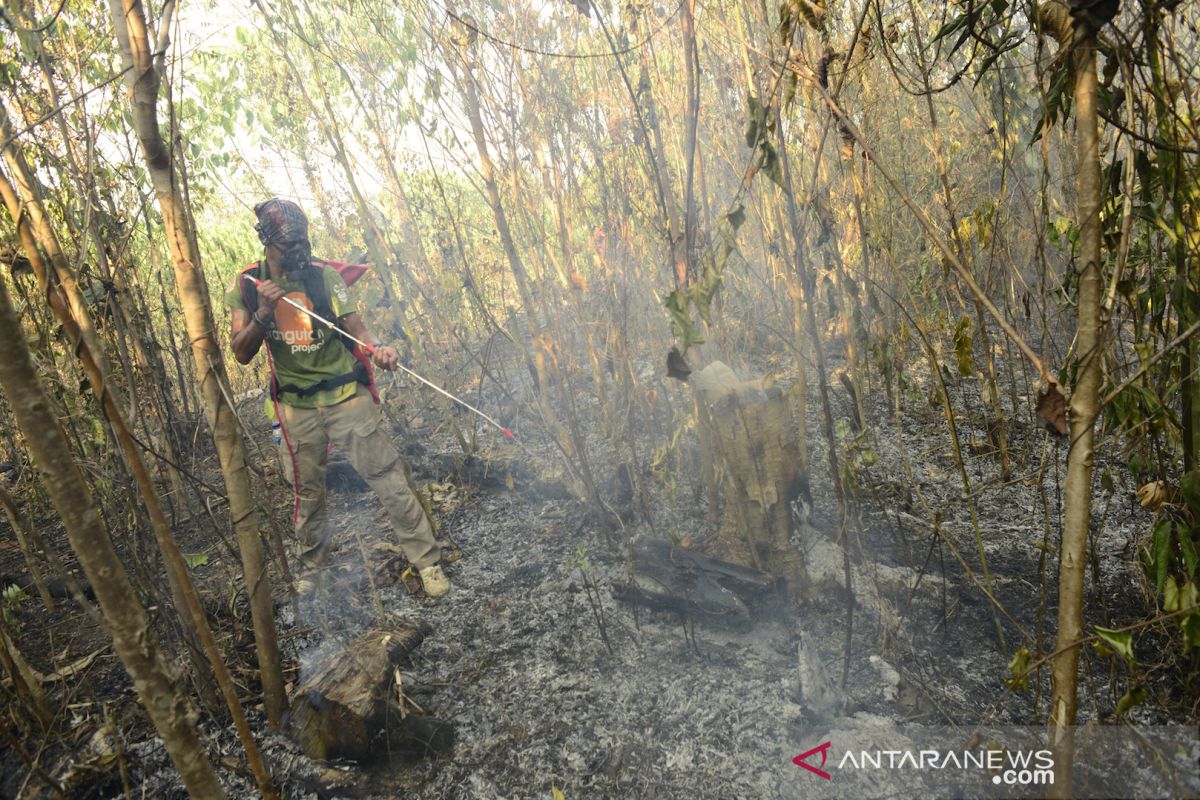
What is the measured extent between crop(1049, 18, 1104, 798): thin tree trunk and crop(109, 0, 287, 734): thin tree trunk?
5.36 feet

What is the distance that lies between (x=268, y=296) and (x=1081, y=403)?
275 cm

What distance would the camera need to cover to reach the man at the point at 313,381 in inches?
109

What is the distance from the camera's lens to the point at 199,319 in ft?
5.44

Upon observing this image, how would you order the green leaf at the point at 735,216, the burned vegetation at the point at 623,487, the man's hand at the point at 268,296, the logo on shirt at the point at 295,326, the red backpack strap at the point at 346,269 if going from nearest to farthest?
the burned vegetation at the point at 623,487 < the green leaf at the point at 735,216 < the man's hand at the point at 268,296 < the logo on shirt at the point at 295,326 < the red backpack strap at the point at 346,269

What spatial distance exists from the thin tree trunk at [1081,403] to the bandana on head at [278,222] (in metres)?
2.76

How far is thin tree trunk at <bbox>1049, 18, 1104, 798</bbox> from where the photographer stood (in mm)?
877

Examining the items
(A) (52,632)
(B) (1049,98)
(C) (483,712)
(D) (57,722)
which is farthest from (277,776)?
(B) (1049,98)

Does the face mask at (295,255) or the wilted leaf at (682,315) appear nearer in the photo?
the wilted leaf at (682,315)

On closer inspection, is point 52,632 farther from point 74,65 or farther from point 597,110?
point 597,110

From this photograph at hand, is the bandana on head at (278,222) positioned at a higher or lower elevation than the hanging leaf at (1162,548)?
higher

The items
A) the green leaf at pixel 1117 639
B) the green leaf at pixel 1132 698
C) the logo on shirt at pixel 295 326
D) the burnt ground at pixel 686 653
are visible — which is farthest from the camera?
the logo on shirt at pixel 295 326

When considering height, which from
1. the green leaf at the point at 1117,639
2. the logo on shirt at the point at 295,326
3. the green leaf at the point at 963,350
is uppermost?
the logo on shirt at the point at 295,326
